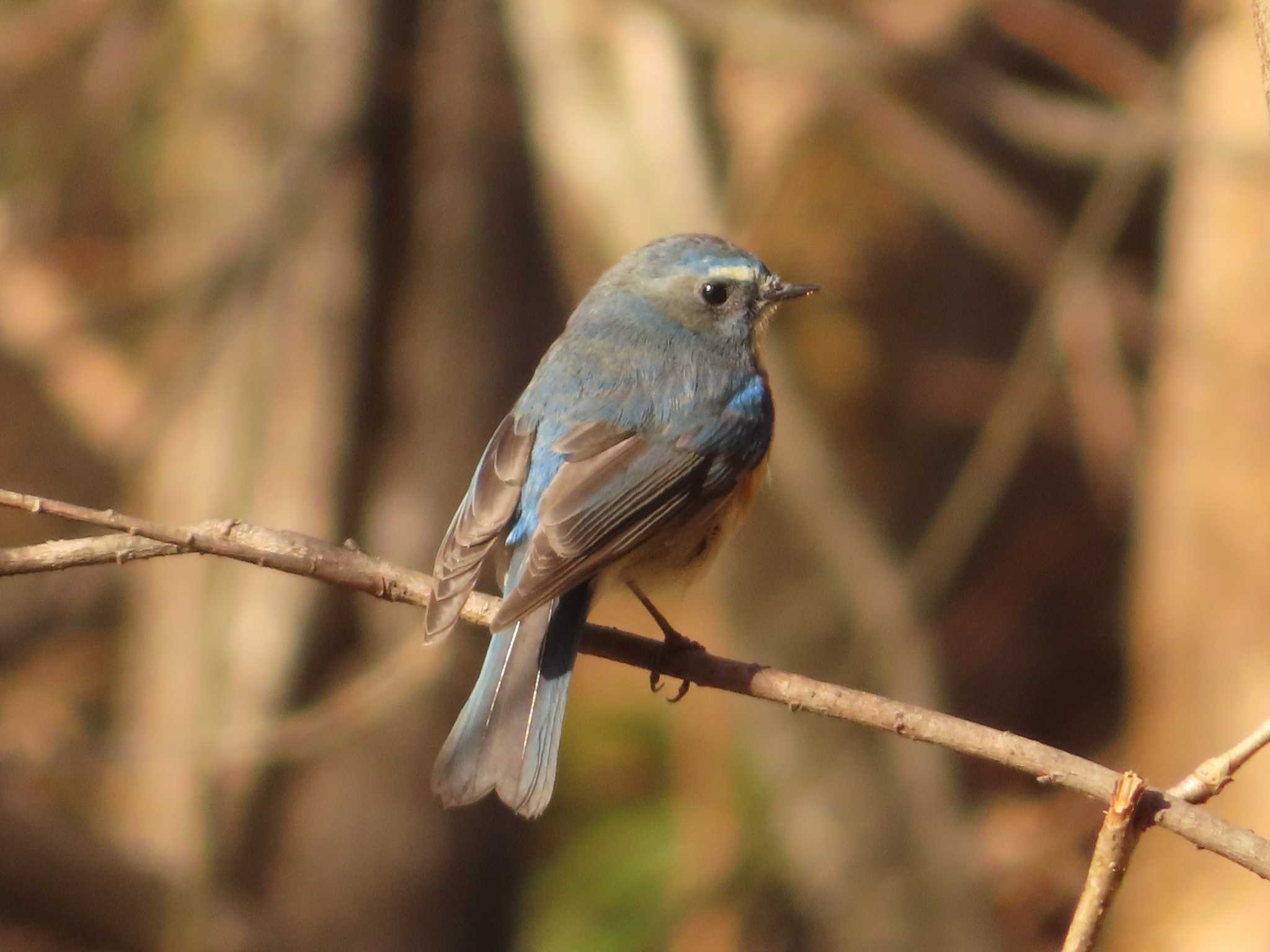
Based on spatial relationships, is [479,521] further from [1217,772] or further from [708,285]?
[1217,772]

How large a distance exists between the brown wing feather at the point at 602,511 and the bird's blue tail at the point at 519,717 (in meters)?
0.13

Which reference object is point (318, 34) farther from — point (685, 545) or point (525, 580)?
point (525, 580)

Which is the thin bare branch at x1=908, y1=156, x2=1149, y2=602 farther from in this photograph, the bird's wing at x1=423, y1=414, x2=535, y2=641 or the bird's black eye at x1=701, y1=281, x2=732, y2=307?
the bird's wing at x1=423, y1=414, x2=535, y2=641

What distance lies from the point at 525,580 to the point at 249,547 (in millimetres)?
691

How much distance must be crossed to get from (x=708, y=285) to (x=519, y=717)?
1562 mm

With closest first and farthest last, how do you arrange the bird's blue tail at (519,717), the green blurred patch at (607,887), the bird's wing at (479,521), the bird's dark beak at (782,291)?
the bird's wing at (479,521), the bird's blue tail at (519,717), the bird's dark beak at (782,291), the green blurred patch at (607,887)

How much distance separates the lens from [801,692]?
2.75 meters

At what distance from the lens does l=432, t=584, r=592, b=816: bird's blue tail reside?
3.17 metres

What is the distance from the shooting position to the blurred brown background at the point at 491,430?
19.0ft

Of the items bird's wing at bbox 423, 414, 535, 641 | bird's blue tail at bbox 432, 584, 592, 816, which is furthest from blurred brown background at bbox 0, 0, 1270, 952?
bird's blue tail at bbox 432, 584, 592, 816

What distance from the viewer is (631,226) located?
5871 millimetres

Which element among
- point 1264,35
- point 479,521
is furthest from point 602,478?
point 1264,35

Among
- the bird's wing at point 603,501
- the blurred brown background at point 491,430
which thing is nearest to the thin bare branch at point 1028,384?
the blurred brown background at point 491,430

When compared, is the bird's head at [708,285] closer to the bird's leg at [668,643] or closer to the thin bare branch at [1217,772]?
the bird's leg at [668,643]
